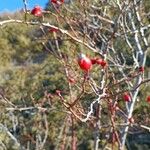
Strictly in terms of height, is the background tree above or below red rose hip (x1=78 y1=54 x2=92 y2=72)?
above

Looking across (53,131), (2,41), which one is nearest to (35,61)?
(2,41)

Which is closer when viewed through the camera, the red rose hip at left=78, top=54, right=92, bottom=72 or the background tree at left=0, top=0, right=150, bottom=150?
the red rose hip at left=78, top=54, right=92, bottom=72

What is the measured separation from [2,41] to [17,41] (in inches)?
69.9

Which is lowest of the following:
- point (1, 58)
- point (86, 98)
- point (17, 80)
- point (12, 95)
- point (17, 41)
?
point (86, 98)

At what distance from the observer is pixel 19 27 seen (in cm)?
2328

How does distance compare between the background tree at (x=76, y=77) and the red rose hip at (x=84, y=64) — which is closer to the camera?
the red rose hip at (x=84, y=64)

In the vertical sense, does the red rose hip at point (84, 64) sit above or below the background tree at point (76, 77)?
below

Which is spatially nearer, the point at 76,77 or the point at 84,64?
the point at 84,64

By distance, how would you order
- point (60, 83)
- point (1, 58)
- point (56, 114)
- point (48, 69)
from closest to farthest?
point (56, 114)
point (60, 83)
point (48, 69)
point (1, 58)

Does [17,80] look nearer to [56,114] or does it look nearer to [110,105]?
[56,114]

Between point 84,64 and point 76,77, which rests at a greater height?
point 76,77

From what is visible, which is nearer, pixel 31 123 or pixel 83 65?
pixel 83 65

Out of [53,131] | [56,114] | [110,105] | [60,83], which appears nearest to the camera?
[110,105]

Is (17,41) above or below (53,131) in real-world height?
above
